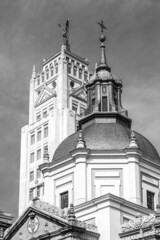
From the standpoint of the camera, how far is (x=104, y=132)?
53.8 meters

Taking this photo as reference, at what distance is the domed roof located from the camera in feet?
173

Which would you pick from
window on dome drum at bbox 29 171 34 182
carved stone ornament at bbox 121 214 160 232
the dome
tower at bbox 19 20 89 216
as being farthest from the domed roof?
window on dome drum at bbox 29 171 34 182

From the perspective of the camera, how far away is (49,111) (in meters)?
95.9

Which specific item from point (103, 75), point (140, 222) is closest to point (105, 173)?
point (140, 222)

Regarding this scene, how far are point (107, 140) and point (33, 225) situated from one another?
33.6 feet

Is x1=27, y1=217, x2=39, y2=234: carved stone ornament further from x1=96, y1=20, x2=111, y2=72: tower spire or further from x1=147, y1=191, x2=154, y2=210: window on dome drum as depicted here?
x1=96, y1=20, x2=111, y2=72: tower spire

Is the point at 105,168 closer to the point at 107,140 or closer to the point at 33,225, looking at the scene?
the point at 107,140

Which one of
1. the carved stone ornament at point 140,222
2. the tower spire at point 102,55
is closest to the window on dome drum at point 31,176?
the tower spire at point 102,55

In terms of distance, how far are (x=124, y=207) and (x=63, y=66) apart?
51.7 m

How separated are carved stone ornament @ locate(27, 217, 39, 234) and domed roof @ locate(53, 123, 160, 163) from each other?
7.74m

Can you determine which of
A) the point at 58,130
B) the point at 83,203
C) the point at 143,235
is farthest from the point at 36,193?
the point at 143,235

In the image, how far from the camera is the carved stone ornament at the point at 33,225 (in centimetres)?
4818

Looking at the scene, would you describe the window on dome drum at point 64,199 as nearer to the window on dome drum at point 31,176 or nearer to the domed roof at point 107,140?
the domed roof at point 107,140

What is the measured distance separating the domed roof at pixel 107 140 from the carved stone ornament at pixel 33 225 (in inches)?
305
